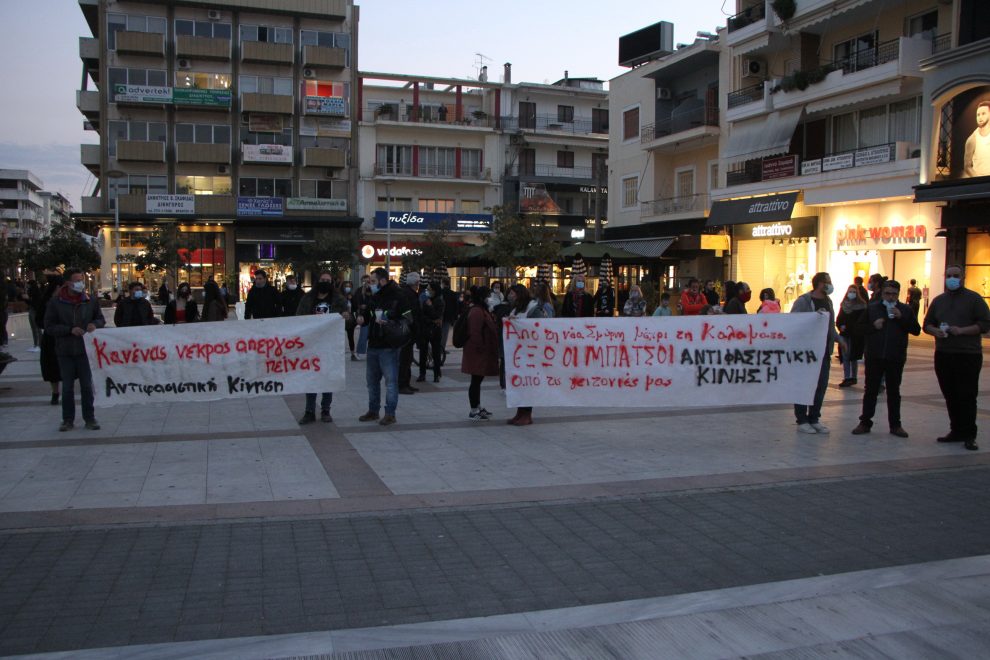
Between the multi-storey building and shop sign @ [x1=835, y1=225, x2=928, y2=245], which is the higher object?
the multi-storey building

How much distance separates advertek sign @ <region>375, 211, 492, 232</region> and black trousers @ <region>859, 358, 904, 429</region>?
152ft

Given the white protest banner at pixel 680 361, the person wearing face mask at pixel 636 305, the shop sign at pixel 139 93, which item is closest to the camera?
the white protest banner at pixel 680 361

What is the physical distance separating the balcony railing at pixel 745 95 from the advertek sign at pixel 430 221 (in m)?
25.3

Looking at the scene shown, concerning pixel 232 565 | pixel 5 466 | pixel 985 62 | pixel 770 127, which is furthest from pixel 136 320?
pixel 770 127

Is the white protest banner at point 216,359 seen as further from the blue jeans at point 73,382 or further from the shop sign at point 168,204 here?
the shop sign at point 168,204

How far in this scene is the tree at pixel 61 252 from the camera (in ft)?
160

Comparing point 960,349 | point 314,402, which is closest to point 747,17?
point 960,349

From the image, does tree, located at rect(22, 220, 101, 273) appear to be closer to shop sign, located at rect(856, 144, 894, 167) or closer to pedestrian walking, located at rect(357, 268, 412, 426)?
shop sign, located at rect(856, 144, 894, 167)

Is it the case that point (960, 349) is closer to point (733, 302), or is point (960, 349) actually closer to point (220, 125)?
point (733, 302)

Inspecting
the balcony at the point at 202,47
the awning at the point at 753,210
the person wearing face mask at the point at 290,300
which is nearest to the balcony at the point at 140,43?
the balcony at the point at 202,47

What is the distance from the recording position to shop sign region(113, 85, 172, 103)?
49.9 meters

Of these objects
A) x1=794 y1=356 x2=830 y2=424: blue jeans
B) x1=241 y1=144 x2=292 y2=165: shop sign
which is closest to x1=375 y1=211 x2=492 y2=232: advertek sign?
x1=241 y1=144 x2=292 y2=165: shop sign

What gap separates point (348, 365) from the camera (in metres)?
16.8

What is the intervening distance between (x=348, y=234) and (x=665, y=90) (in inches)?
984
